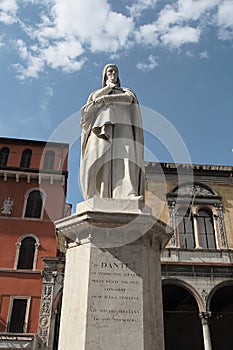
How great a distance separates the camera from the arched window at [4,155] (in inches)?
923

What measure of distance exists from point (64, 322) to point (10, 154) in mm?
21525

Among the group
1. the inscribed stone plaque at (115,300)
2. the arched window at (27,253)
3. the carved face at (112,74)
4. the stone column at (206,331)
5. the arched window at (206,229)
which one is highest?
the arched window at (206,229)

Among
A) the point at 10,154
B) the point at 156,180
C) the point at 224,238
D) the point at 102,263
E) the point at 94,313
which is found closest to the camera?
the point at 94,313

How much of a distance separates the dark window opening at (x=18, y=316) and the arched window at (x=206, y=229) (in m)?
10.1

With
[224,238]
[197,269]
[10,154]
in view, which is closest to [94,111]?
[197,269]

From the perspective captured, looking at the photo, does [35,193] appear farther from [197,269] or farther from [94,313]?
[94,313]

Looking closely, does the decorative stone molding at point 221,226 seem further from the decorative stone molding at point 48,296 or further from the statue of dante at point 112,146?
the statue of dante at point 112,146

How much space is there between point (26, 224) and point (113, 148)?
1669 cm

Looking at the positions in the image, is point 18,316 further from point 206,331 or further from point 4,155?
point 4,155

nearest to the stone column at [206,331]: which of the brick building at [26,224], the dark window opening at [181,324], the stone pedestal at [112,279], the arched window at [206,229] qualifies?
the dark window opening at [181,324]

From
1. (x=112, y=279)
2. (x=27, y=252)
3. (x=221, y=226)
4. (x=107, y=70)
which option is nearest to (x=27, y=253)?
(x=27, y=252)

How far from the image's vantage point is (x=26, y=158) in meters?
24.1

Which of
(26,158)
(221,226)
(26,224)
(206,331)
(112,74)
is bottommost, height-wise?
(206,331)

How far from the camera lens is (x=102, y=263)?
3918 millimetres
